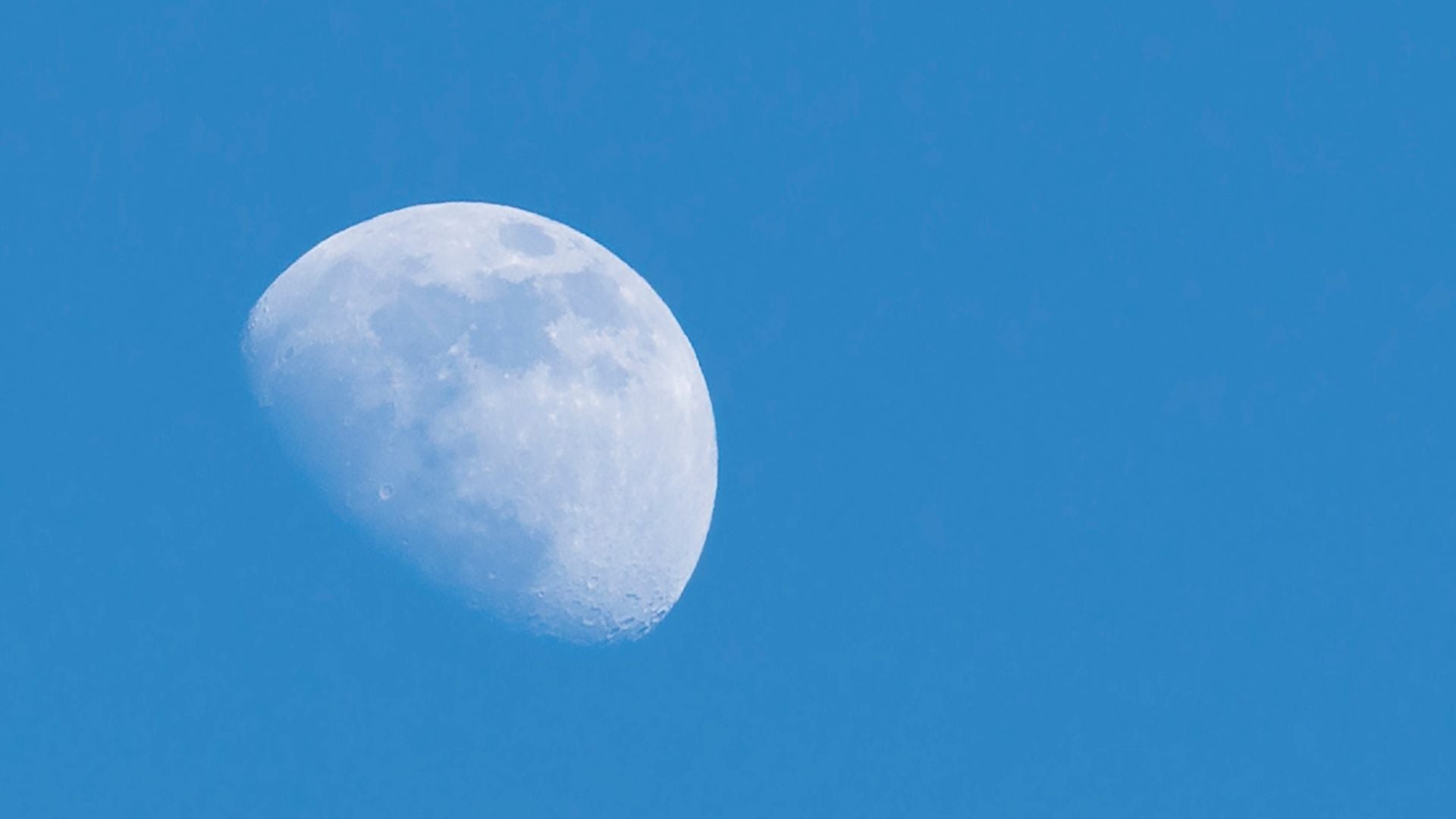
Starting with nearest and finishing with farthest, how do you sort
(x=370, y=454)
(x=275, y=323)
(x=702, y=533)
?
(x=370, y=454) < (x=275, y=323) < (x=702, y=533)

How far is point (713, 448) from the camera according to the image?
76.8 ft

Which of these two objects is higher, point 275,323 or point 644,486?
point 275,323

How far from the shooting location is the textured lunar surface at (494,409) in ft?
66.6

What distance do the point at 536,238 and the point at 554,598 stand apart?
4.11m

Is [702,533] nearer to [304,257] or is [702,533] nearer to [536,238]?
[536,238]

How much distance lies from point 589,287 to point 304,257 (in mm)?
3314

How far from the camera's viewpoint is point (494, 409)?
20422 mm

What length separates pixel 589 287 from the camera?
72.1 ft

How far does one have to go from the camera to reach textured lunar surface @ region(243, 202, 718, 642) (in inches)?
799

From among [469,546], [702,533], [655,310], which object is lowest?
[469,546]

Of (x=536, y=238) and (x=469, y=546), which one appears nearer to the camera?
(x=469, y=546)

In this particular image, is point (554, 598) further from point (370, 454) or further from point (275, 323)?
point (275, 323)

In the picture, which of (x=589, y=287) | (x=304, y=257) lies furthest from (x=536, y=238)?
(x=304, y=257)

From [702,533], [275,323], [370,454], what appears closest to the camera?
[370,454]
